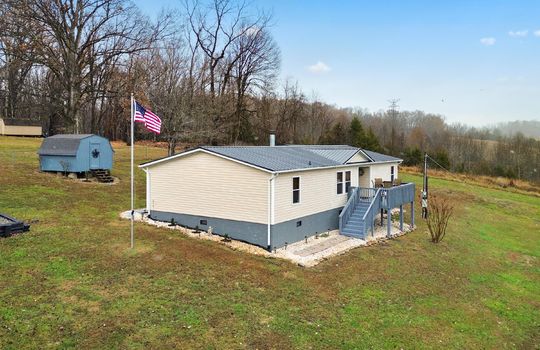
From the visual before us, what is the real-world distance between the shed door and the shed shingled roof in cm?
805

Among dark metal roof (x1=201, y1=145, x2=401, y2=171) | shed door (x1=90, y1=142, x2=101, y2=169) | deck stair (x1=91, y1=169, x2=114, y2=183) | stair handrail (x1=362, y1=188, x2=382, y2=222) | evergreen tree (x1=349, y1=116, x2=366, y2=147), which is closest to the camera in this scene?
dark metal roof (x1=201, y1=145, x2=401, y2=171)

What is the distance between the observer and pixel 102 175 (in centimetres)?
2505

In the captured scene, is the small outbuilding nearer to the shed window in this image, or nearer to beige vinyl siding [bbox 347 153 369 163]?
beige vinyl siding [bbox 347 153 369 163]

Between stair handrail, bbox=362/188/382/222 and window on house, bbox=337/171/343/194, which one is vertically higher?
window on house, bbox=337/171/343/194

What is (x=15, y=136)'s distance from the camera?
47.9 metres

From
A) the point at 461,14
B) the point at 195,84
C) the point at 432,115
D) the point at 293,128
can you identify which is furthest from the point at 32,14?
the point at 432,115

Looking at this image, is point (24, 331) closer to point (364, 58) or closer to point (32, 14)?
point (32, 14)

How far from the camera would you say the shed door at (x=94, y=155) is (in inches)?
961

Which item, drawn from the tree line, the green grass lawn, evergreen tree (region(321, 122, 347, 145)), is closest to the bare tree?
the tree line

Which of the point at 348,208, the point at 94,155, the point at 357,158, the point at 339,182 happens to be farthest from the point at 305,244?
the point at 94,155

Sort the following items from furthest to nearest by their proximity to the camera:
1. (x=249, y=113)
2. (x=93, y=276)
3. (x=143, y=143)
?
1. (x=143, y=143)
2. (x=249, y=113)
3. (x=93, y=276)

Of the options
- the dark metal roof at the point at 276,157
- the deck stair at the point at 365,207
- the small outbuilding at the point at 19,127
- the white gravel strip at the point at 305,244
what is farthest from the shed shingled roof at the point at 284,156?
the small outbuilding at the point at 19,127

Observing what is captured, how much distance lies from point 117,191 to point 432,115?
9490 centimetres

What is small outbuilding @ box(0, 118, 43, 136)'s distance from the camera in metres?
47.7
